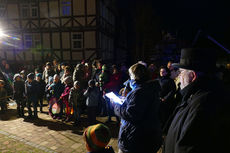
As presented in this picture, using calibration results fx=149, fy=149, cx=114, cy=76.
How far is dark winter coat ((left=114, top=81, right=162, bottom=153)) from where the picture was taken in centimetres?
217

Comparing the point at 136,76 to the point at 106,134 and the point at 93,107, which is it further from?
the point at 93,107

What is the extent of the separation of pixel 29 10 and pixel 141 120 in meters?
17.4

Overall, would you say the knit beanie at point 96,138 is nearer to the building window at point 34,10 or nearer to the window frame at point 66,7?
the window frame at point 66,7

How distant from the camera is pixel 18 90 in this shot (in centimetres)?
618

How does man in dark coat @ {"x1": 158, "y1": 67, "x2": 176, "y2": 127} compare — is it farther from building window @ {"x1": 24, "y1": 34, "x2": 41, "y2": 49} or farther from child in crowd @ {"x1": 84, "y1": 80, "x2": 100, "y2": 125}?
building window @ {"x1": 24, "y1": 34, "x2": 41, "y2": 49}

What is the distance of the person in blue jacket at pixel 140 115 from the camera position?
7.13 feet

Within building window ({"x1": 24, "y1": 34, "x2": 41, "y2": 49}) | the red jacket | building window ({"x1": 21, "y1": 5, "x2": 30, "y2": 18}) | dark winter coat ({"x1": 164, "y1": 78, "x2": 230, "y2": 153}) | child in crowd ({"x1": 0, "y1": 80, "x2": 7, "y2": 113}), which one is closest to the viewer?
dark winter coat ({"x1": 164, "y1": 78, "x2": 230, "y2": 153})

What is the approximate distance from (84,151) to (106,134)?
223cm

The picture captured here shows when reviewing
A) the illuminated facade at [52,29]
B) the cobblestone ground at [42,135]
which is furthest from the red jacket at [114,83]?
the illuminated facade at [52,29]

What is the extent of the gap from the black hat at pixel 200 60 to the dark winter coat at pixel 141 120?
Result: 2.59ft

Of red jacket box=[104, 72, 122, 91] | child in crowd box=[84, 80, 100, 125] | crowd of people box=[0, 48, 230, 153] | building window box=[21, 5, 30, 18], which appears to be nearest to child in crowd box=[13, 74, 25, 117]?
child in crowd box=[84, 80, 100, 125]

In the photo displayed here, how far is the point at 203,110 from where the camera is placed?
3.86ft

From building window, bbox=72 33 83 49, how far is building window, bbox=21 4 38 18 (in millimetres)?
4655

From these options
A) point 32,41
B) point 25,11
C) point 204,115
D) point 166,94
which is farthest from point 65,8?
point 204,115
